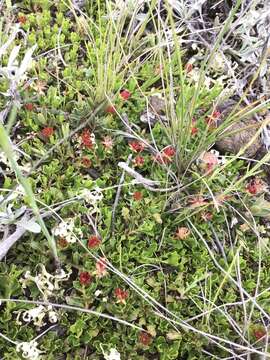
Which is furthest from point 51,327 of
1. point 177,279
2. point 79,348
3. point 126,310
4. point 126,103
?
point 126,103

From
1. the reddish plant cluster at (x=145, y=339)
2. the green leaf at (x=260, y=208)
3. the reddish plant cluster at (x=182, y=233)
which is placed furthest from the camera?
the green leaf at (x=260, y=208)

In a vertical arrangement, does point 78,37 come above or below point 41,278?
above

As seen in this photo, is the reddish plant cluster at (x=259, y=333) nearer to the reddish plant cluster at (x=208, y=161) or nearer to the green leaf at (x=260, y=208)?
the green leaf at (x=260, y=208)

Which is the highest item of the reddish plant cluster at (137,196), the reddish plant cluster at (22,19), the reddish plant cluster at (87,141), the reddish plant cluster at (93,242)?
the reddish plant cluster at (22,19)

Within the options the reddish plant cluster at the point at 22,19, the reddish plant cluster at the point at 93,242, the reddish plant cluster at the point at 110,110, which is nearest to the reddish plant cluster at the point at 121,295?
the reddish plant cluster at the point at 93,242

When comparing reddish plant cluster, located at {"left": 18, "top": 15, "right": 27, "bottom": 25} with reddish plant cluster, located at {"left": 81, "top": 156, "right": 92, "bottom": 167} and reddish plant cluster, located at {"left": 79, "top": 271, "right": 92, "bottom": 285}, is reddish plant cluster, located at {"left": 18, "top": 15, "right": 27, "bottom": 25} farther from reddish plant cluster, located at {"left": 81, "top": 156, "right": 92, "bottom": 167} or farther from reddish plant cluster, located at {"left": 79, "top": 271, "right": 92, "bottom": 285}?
reddish plant cluster, located at {"left": 79, "top": 271, "right": 92, "bottom": 285}

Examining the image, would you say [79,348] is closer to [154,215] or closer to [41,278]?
[41,278]

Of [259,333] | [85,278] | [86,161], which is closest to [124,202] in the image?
[86,161]
